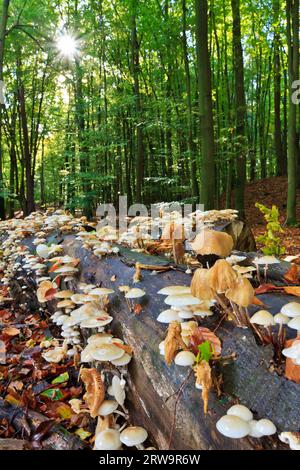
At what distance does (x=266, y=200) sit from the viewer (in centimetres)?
1570

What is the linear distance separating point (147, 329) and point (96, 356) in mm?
534

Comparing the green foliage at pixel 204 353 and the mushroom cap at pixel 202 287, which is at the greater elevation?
the mushroom cap at pixel 202 287

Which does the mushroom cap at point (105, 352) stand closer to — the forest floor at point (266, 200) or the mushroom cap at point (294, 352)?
the mushroom cap at point (294, 352)

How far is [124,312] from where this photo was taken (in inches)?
104

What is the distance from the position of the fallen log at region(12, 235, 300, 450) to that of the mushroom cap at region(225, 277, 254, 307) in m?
0.34

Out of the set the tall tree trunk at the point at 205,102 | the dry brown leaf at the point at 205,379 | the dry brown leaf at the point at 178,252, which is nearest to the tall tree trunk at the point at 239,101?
the tall tree trunk at the point at 205,102

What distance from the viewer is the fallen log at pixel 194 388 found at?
1.50 meters

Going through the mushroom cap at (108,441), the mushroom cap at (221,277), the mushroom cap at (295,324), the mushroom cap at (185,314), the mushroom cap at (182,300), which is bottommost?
the mushroom cap at (108,441)


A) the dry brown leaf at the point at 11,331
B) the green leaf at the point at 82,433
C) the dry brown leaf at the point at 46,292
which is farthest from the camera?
the dry brown leaf at the point at 11,331

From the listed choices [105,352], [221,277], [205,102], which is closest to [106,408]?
[105,352]

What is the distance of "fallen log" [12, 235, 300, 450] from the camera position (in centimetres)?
150

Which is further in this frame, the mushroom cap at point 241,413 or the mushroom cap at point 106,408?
the mushroom cap at point 106,408

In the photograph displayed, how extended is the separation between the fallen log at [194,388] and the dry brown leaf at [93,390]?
27 centimetres
